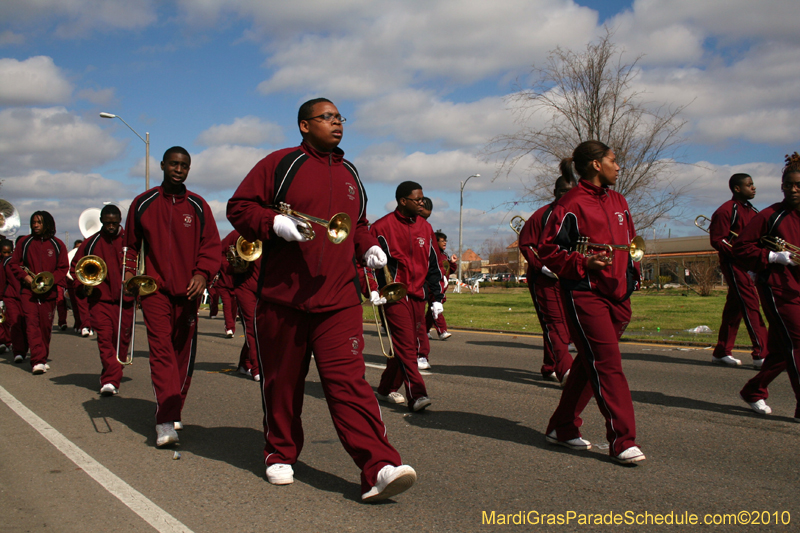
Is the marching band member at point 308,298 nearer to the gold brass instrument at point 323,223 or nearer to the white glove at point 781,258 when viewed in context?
the gold brass instrument at point 323,223

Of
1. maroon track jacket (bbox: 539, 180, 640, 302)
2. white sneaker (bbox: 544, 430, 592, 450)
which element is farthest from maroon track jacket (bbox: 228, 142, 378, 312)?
white sneaker (bbox: 544, 430, 592, 450)

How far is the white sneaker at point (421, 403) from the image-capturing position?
626 cm

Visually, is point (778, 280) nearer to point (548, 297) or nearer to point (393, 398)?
point (548, 297)

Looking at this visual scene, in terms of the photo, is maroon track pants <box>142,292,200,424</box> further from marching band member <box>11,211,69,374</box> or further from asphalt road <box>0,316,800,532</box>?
marching band member <box>11,211,69,374</box>

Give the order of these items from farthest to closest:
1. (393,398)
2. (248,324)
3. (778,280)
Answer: (248,324) < (393,398) < (778,280)

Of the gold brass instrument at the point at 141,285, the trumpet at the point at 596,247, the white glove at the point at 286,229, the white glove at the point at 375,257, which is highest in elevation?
the white glove at the point at 286,229

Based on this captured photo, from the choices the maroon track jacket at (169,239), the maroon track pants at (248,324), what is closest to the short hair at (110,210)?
the maroon track pants at (248,324)

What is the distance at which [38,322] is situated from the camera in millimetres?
9906

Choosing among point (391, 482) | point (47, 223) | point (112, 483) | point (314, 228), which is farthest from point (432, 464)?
point (47, 223)

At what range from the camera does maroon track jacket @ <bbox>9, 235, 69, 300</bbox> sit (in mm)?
9969

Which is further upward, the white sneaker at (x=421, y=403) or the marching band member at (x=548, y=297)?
the marching band member at (x=548, y=297)

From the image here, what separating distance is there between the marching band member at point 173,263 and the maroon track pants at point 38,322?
4.87 m

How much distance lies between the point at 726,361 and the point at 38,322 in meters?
9.83

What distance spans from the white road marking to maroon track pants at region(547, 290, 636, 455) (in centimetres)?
275
